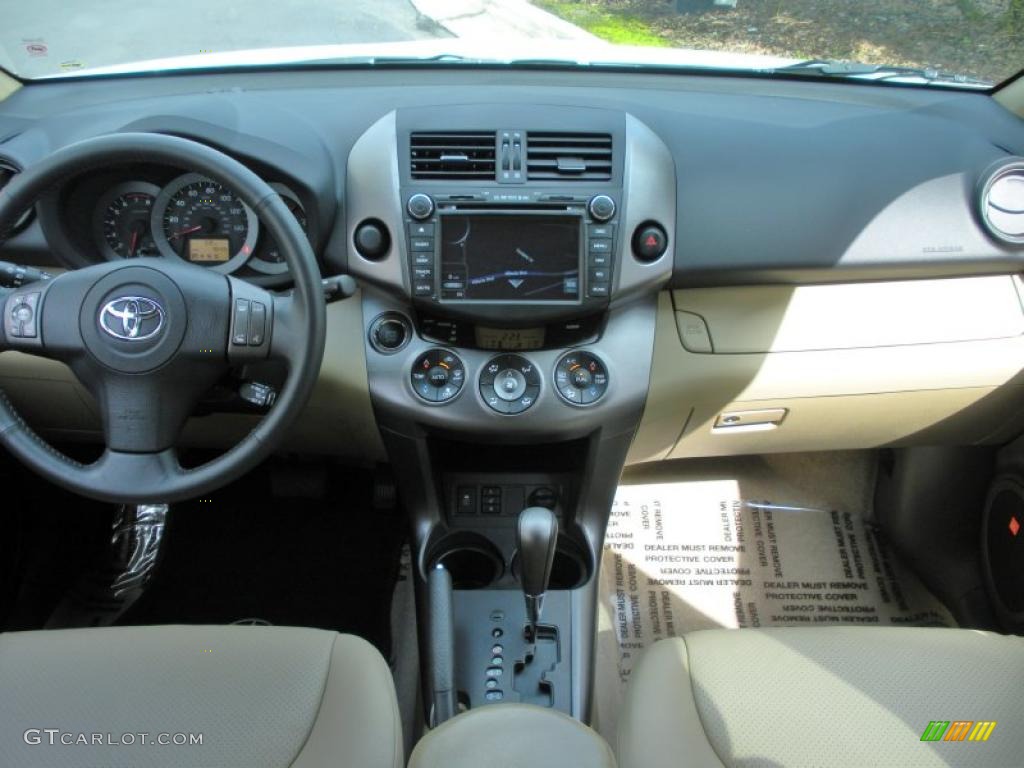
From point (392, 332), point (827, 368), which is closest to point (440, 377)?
point (392, 332)

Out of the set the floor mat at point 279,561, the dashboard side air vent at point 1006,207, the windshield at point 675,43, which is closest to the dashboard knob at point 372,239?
the windshield at point 675,43

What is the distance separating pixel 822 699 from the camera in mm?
1215

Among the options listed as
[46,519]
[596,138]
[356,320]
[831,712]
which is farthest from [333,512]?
[831,712]

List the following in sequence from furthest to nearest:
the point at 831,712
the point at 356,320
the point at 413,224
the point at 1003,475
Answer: the point at 1003,475 < the point at 356,320 < the point at 413,224 < the point at 831,712

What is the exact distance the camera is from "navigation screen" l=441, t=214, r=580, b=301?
1.53 metres

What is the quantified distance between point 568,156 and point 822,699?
0.98 m

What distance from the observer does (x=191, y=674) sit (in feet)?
4.05

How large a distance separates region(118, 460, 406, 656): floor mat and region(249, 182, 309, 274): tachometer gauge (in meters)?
0.94

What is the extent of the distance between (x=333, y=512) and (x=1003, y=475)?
5.55ft

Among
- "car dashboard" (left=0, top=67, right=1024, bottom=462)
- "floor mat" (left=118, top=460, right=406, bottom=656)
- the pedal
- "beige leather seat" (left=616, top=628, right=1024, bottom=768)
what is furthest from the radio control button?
the pedal

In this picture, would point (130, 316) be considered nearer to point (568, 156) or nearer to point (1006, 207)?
point (568, 156)

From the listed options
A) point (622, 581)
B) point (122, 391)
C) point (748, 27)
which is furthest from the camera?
point (622, 581)

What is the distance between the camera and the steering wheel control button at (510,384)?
A: 164cm

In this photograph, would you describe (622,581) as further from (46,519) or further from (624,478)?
(46,519)
